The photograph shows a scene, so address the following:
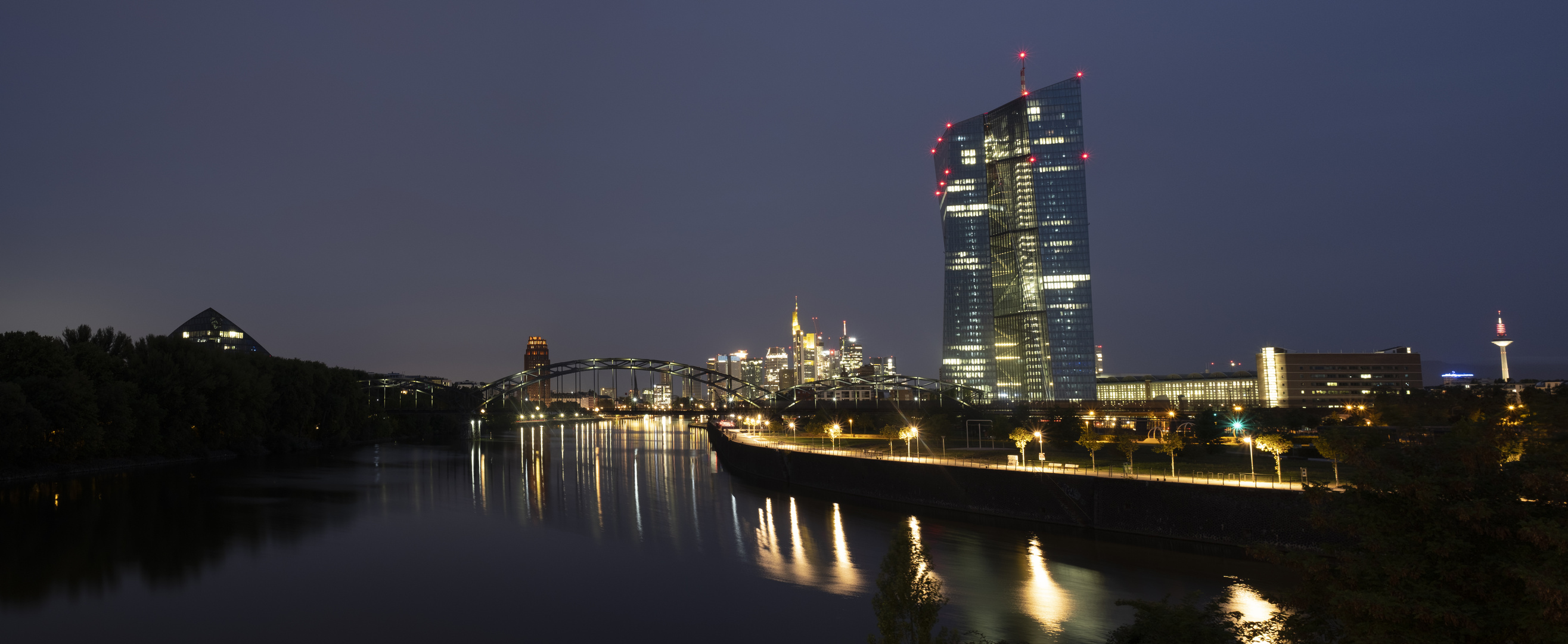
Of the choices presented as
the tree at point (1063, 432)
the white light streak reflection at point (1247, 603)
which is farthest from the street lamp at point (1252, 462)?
the tree at point (1063, 432)

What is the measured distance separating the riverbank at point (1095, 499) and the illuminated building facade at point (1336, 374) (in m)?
91.1

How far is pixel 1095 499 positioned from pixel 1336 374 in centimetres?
10200

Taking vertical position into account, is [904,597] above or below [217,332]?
below

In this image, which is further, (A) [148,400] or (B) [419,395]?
(B) [419,395]

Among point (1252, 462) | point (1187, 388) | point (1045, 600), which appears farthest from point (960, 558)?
point (1187, 388)

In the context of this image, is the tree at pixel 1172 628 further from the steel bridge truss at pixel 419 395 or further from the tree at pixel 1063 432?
the steel bridge truss at pixel 419 395

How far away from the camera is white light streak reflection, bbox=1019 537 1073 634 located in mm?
18094

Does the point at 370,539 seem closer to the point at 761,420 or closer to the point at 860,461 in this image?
the point at 860,461

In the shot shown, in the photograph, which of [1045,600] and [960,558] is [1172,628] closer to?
[1045,600]

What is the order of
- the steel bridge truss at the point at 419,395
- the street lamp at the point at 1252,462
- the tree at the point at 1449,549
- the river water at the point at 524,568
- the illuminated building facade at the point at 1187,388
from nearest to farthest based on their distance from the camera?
the tree at the point at 1449,549
the river water at the point at 524,568
the street lamp at the point at 1252,462
the steel bridge truss at the point at 419,395
the illuminated building facade at the point at 1187,388

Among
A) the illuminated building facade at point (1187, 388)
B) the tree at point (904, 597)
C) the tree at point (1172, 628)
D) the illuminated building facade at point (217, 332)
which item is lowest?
the illuminated building facade at point (1187, 388)

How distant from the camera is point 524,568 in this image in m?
24.8

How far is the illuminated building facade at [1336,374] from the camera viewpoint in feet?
354

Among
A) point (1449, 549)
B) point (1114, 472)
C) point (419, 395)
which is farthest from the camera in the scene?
point (419, 395)
